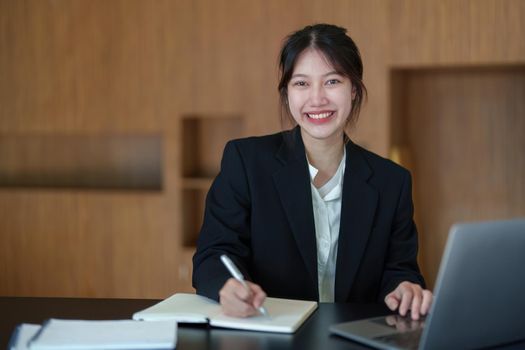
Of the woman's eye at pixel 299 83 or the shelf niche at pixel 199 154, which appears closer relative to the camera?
the woman's eye at pixel 299 83

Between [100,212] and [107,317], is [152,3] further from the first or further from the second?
[107,317]

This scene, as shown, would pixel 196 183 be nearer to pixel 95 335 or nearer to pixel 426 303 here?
pixel 426 303

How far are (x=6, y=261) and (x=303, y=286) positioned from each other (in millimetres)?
3583

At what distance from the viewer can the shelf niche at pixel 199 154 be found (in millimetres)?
5059

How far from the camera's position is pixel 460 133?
4.99 metres

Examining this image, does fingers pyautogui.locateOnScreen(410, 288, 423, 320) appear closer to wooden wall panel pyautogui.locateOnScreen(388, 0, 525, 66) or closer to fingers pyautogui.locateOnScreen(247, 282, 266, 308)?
fingers pyautogui.locateOnScreen(247, 282, 266, 308)

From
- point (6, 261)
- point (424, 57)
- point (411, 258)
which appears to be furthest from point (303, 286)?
point (6, 261)

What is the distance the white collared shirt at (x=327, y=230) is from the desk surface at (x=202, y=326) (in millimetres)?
399

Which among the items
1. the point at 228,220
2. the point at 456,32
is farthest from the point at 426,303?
the point at 456,32

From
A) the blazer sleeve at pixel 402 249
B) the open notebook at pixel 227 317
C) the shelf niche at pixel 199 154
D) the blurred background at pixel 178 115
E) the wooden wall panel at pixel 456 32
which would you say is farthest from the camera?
the shelf niche at pixel 199 154

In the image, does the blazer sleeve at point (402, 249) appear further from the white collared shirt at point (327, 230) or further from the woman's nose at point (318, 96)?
the woman's nose at point (318, 96)

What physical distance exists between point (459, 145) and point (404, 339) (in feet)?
11.7

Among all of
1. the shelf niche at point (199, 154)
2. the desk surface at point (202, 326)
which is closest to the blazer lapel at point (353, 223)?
the desk surface at point (202, 326)

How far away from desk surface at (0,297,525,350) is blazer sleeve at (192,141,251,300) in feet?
0.95
